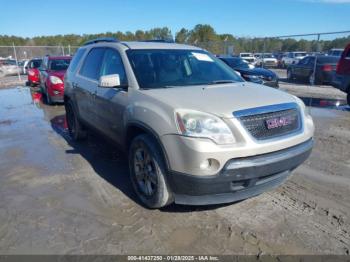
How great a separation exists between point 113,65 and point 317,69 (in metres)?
13.7

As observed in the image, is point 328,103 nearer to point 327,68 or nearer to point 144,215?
point 327,68

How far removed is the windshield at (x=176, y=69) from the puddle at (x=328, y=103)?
256 inches

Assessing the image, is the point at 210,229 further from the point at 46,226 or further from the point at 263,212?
the point at 46,226

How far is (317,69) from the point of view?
1532 cm

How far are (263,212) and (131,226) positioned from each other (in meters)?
1.45

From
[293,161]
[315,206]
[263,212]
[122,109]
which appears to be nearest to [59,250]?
[122,109]

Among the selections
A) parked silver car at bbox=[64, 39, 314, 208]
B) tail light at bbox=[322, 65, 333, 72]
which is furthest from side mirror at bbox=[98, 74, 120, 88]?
tail light at bbox=[322, 65, 333, 72]

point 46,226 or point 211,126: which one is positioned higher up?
point 211,126

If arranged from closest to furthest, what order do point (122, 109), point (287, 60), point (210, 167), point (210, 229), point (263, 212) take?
point (210, 167) → point (210, 229) → point (263, 212) → point (122, 109) → point (287, 60)

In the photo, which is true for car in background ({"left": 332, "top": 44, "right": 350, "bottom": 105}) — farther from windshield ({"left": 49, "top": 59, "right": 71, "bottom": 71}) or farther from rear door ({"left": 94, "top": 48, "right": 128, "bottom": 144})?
windshield ({"left": 49, "top": 59, "right": 71, "bottom": 71})

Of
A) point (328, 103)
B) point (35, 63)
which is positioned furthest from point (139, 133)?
point (35, 63)

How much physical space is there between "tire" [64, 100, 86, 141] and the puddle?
7.33 metres

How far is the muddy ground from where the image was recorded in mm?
2910

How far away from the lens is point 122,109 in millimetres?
3812
